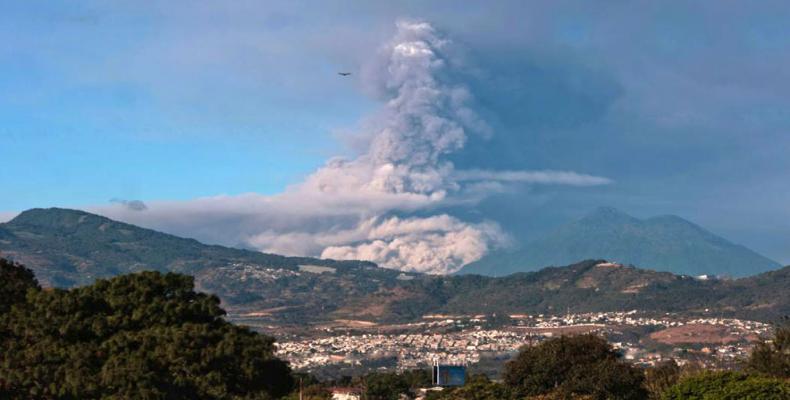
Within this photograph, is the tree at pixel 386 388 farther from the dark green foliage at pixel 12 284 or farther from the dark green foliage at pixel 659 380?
the dark green foliage at pixel 12 284

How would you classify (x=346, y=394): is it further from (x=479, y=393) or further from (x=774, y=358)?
(x=774, y=358)

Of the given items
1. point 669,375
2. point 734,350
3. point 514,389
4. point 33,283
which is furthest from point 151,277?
point 734,350

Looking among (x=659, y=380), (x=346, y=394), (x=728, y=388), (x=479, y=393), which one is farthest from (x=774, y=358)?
(x=346, y=394)

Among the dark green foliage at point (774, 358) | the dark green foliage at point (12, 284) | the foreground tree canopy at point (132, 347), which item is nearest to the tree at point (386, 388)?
the dark green foliage at point (774, 358)

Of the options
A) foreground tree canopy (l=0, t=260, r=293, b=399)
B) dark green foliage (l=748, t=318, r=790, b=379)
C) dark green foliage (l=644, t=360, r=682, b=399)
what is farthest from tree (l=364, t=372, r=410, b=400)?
foreground tree canopy (l=0, t=260, r=293, b=399)

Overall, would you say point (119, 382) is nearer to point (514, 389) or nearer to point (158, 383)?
point (158, 383)
